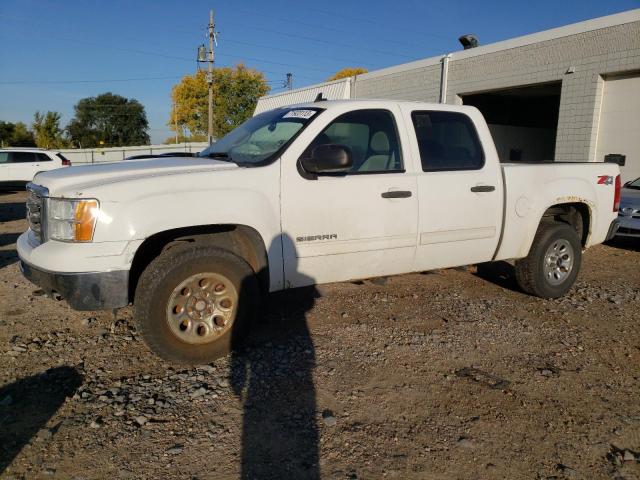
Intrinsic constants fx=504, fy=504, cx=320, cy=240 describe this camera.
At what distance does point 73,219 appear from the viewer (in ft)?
10.8

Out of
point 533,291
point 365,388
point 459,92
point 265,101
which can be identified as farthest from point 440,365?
point 265,101

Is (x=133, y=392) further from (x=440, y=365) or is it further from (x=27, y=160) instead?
(x=27, y=160)

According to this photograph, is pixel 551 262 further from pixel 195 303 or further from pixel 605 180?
pixel 195 303

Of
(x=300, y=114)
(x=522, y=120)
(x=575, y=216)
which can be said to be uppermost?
(x=522, y=120)

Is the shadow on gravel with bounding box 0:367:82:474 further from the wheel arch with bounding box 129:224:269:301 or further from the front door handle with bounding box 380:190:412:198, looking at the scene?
the front door handle with bounding box 380:190:412:198

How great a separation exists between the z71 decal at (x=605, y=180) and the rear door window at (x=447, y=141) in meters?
1.69

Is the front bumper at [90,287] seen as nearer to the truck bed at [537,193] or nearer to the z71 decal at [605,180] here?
the truck bed at [537,193]

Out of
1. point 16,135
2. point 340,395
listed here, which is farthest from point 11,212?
point 16,135

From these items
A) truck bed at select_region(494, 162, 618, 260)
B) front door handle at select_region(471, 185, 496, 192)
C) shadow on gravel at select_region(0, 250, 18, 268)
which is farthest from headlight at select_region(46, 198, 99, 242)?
shadow on gravel at select_region(0, 250, 18, 268)

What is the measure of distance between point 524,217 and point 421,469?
10.6 feet

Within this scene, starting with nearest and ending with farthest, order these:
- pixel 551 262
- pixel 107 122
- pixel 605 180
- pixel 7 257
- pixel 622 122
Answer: pixel 551 262 → pixel 605 180 → pixel 7 257 → pixel 622 122 → pixel 107 122

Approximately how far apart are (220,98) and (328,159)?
4691 cm

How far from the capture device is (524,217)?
5082 mm

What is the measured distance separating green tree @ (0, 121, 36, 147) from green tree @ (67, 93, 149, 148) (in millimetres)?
11647
